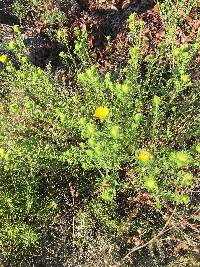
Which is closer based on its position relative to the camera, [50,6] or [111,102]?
[111,102]

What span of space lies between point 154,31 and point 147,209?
2420 millimetres

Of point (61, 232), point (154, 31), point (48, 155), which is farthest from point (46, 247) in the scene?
point (154, 31)

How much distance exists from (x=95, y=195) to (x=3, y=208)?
102cm

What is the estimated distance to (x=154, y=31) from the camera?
17.7 ft

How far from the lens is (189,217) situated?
422 centimetres

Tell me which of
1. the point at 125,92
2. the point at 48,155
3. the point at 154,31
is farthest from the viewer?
the point at 154,31

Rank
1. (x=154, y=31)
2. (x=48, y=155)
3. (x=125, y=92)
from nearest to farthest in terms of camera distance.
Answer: (x=125, y=92), (x=48, y=155), (x=154, y=31)

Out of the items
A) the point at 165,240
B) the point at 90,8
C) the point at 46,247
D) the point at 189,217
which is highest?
the point at 90,8

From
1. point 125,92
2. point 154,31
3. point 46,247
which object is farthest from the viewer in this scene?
point 154,31

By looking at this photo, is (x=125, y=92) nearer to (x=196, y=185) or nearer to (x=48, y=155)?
(x=48, y=155)

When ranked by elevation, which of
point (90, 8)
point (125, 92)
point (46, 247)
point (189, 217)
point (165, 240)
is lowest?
point (46, 247)

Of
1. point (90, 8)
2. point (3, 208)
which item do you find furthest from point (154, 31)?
point (3, 208)

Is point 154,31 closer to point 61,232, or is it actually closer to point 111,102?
A: point 111,102

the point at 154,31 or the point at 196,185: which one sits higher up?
the point at 154,31
